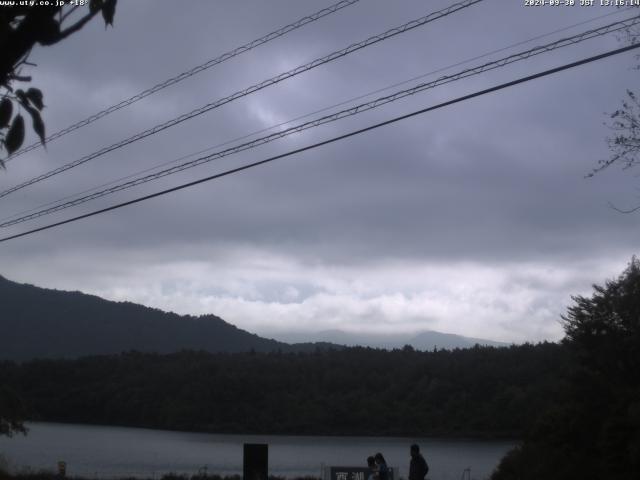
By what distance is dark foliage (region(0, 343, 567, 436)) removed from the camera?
68938 millimetres

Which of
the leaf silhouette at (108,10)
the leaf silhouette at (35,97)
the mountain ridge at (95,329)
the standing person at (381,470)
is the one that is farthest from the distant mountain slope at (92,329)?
the leaf silhouette at (108,10)

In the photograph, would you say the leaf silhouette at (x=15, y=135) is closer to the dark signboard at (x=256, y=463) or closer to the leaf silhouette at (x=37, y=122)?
the leaf silhouette at (x=37, y=122)

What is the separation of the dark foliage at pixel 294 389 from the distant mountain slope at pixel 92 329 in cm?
4042

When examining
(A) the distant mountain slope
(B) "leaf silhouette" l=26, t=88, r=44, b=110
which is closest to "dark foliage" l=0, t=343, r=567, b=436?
(A) the distant mountain slope

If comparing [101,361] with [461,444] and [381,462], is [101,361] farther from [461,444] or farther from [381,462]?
[381,462]

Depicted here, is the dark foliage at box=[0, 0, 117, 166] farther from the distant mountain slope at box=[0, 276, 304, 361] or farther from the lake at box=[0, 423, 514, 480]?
the distant mountain slope at box=[0, 276, 304, 361]

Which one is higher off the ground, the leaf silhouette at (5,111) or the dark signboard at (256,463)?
the leaf silhouette at (5,111)

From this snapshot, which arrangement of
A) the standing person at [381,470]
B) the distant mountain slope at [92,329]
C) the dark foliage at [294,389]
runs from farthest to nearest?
the distant mountain slope at [92,329] → the dark foliage at [294,389] → the standing person at [381,470]

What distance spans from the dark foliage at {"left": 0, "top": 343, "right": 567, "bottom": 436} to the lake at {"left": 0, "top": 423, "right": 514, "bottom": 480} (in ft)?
11.0

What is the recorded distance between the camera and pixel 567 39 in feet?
36.6

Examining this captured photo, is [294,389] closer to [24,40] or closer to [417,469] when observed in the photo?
[417,469]

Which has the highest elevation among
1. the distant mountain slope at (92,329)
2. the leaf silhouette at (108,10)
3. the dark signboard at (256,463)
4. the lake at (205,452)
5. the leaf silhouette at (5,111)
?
the distant mountain slope at (92,329)

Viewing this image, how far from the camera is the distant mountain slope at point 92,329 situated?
427 feet

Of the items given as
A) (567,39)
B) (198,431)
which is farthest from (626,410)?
(198,431)
